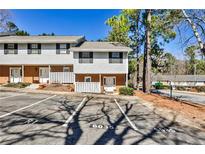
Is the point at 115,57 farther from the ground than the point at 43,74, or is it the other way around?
the point at 115,57

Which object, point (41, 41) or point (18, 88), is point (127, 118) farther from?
point (41, 41)

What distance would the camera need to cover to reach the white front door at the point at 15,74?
1161 inches

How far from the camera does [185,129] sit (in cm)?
1116

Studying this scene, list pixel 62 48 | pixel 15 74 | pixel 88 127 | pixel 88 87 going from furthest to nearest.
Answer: pixel 15 74
pixel 62 48
pixel 88 87
pixel 88 127

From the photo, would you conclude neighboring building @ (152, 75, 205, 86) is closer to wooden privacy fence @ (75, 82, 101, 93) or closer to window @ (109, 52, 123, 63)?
window @ (109, 52, 123, 63)

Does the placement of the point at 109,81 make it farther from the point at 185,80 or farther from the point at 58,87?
the point at 185,80

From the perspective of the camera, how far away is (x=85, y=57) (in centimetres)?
2633

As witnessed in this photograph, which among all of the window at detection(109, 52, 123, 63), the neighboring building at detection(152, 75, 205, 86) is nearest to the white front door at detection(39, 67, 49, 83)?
the window at detection(109, 52, 123, 63)

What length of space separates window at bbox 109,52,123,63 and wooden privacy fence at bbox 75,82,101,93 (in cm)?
294

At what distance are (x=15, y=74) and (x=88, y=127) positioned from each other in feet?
70.0

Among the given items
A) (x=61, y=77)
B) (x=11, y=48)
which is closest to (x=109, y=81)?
(x=61, y=77)
